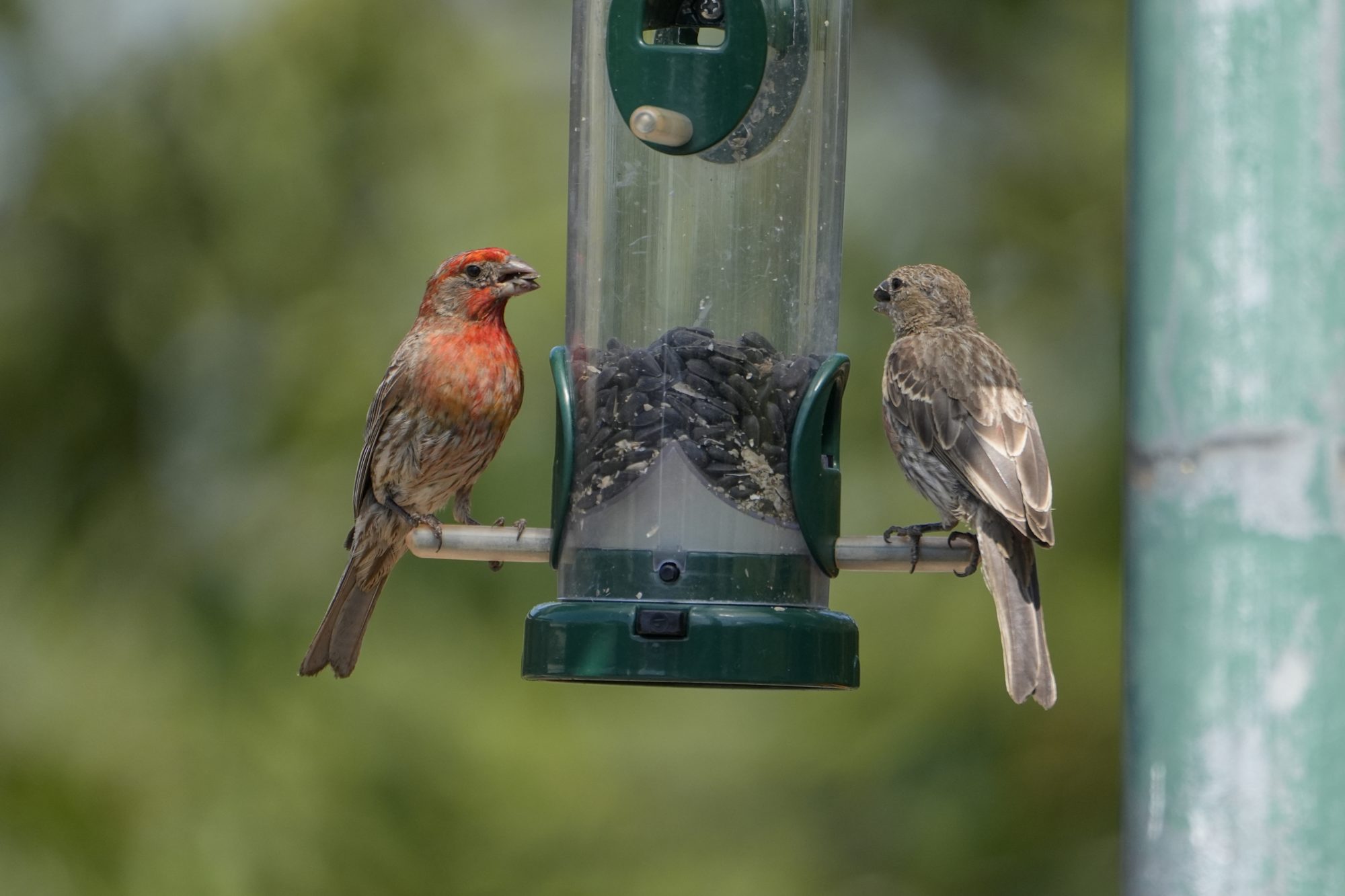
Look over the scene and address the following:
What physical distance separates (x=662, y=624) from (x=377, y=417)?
7.33 ft

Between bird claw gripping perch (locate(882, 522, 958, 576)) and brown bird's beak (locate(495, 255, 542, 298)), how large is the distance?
168cm

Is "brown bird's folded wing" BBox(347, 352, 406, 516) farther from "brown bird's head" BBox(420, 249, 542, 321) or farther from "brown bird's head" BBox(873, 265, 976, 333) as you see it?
"brown bird's head" BBox(873, 265, 976, 333)

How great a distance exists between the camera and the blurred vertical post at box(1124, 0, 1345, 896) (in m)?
2.32

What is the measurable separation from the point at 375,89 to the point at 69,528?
251 centimetres

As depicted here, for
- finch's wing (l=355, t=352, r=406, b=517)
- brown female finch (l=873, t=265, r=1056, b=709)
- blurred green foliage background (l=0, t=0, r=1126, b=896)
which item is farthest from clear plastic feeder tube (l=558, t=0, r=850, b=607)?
blurred green foliage background (l=0, t=0, r=1126, b=896)

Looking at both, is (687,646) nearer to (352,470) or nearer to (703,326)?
(703,326)

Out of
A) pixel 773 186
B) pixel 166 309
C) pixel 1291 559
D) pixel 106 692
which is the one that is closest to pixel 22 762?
pixel 106 692

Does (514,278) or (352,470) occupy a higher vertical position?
(514,278)

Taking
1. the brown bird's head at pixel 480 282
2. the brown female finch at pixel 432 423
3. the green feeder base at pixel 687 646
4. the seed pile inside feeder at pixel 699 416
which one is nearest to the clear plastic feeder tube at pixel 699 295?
the seed pile inside feeder at pixel 699 416

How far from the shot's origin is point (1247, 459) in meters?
2.36

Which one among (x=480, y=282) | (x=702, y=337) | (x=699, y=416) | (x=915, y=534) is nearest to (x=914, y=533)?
(x=915, y=534)

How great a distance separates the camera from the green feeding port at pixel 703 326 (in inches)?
204

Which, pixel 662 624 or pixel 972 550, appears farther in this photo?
pixel 972 550

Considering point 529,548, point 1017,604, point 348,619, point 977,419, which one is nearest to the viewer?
point 529,548
